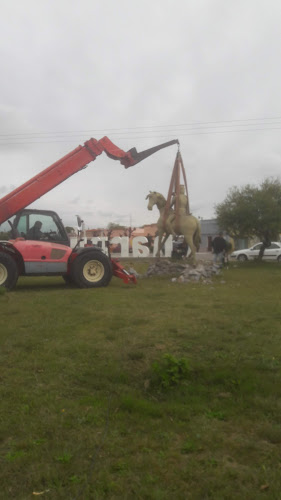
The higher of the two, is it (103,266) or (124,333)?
(103,266)

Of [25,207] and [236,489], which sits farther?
[25,207]

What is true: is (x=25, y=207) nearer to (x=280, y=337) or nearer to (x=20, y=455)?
(x=280, y=337)

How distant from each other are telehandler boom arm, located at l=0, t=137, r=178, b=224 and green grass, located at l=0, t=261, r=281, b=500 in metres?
4.82

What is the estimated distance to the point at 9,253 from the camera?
36.7ft

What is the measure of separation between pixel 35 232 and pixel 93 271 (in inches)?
78.1

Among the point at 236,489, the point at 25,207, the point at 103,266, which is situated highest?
the point at 25,207

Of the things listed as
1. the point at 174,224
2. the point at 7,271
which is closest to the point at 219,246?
the point at 174,224

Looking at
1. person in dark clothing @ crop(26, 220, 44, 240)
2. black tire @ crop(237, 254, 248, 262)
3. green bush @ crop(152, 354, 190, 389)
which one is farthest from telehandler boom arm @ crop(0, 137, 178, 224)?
black tire @ crop(237, 254, 248, 262)

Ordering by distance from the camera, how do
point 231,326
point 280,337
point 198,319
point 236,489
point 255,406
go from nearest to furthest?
point 236,489, point 255,406, point 280,337, point 231,326, point 198,319

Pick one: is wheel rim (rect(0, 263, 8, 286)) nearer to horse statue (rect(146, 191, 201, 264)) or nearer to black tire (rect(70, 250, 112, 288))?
black tire (rect(70, 250, 112, 288))

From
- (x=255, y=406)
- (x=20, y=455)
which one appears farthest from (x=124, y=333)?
(x=20, y=455)

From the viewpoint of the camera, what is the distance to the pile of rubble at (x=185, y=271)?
14.0 meters

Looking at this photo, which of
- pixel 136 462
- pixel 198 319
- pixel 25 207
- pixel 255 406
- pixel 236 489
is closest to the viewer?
pixel 236 489

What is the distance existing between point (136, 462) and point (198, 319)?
179 inches
